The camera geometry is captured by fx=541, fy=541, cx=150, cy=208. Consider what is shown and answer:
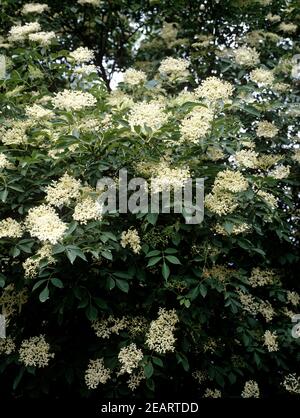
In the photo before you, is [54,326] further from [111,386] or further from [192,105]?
[192,105]

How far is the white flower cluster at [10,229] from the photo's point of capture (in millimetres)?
2789

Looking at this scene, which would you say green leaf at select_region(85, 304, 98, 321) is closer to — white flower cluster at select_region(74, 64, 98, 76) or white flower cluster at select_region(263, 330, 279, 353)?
white flower cluster at select_region(263, 330, 279, 353)

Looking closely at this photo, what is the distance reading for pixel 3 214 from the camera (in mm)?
3146

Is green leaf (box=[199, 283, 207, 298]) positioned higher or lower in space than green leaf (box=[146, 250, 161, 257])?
lower

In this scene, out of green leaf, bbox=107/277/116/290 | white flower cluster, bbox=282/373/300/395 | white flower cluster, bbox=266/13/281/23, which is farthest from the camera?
white flower cluster, bbox=266/13/281/23

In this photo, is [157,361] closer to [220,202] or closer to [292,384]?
[220,202]

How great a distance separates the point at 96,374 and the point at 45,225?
939mm

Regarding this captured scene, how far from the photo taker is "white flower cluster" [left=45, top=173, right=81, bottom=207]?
2.84 m

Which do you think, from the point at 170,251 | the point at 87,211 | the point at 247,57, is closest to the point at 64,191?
the point at 87,211

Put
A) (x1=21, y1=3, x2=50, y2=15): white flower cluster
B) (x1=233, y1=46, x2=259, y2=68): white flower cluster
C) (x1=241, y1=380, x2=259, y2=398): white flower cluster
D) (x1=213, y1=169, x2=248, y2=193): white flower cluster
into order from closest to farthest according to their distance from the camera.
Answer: (x1=213, y1=169, x2=248, y2=193): white flower cluster < (x1=241, y1=380, x2=259, y2=398): white flower cluster < (x1=233, y1=46, x2=259, y2=68): white flower cluster < (x1=21, y1=3, x2=50, y2=15): white flower cluster

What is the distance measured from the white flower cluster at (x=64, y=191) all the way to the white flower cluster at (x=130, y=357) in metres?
0.87

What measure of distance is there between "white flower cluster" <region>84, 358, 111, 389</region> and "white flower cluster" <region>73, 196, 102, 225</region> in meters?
0.87

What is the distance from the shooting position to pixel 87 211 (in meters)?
2.77

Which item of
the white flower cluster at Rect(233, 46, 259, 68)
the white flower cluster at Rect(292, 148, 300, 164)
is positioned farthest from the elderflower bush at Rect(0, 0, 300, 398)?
the white flower cluster at Rect(233, 46, 259, 68)
